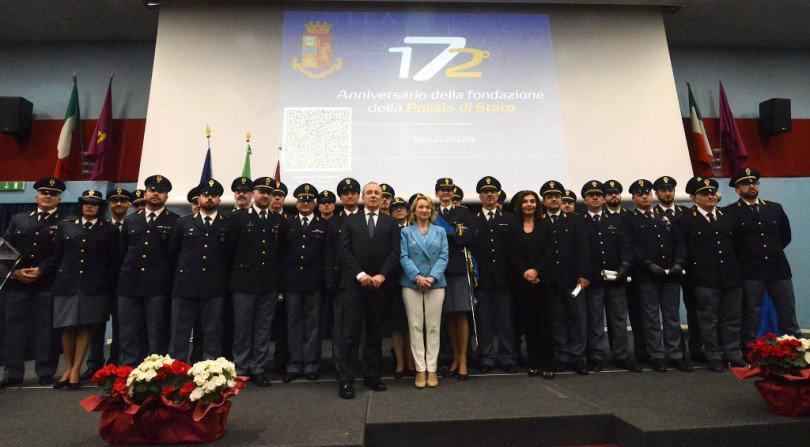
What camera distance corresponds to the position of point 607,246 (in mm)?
3760

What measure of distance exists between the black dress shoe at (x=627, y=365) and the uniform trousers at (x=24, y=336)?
16.0 feet

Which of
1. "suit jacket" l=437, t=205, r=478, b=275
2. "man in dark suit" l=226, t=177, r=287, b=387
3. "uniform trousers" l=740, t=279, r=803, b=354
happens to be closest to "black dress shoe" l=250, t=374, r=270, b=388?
"man in dark suit" l=226, t=177, r=287, b=387

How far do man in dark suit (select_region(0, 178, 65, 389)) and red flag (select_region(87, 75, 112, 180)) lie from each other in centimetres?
328

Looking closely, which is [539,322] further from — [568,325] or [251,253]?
[251,253]

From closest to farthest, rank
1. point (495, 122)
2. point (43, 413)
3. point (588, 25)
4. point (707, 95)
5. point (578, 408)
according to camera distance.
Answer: point (578, 408) → point (43, 413) → point (495, 122) → point (588, 25) → point (707, 95)

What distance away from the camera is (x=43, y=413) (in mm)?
2627

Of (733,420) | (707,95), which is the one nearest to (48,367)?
(733,420)

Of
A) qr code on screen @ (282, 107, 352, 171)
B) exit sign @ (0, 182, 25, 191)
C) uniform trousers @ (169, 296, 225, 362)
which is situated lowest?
uniform trousers @ (169, 296, 225, 362)

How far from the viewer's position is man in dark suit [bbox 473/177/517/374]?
11.9 feet

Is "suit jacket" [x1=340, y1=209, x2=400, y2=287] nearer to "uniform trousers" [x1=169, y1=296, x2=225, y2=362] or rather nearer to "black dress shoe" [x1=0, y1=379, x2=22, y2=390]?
"uniform trousers" [x1=169, y1=296, x2=225, y2=362]

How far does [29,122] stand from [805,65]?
13702 millimetres

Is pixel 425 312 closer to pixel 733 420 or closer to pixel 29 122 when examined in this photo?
pixel 733 420

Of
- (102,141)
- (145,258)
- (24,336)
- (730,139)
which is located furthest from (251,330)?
(730,139)

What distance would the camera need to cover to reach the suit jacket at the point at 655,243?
3.73 metres
